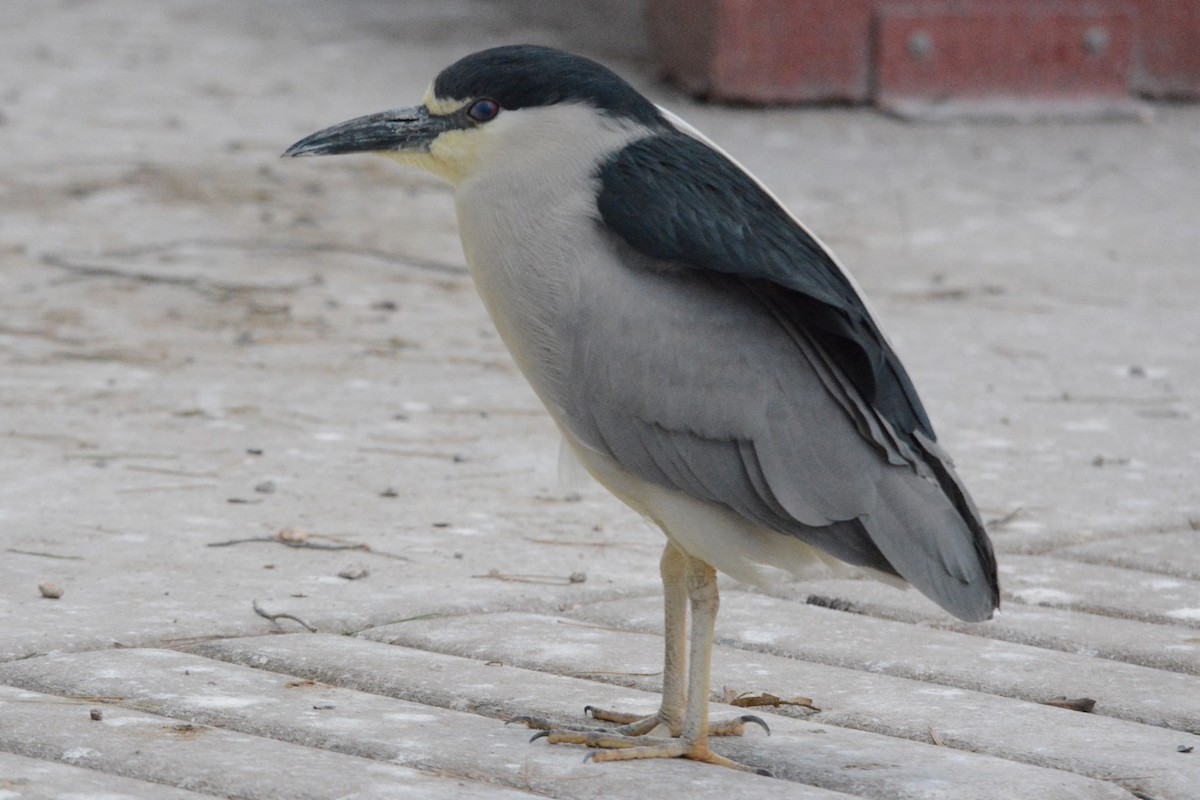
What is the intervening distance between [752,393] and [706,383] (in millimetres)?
81

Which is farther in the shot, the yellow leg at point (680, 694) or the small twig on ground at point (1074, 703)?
the small twig on ground at point (1074, 703)

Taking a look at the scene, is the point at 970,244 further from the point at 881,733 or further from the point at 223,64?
the point at 881,733

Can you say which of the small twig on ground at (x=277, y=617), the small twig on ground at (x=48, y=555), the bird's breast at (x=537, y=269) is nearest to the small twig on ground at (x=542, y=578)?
the small twig on ground at (x=277, y=617)

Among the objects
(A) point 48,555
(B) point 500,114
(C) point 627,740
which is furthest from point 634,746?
(A) point 48,555

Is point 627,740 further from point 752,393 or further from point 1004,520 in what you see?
point 1004,520

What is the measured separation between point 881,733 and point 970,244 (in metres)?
5.73

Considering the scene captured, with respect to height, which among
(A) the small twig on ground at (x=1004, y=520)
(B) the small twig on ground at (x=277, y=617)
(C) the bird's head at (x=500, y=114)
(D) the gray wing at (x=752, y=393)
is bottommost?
(A) the small twig on ground at (x=1004, y=520)

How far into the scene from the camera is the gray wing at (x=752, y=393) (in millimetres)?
3244

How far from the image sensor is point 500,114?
11.3ft

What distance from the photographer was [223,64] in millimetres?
11320

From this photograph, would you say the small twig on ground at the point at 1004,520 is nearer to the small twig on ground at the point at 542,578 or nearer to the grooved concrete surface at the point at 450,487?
the grooved concrete surface at the point at 450,487

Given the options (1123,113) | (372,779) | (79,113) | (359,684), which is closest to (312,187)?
(79,113)

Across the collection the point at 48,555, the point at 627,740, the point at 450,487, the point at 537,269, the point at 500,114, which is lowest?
the point at 450,487

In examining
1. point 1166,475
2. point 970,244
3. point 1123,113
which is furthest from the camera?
point 1123,113
